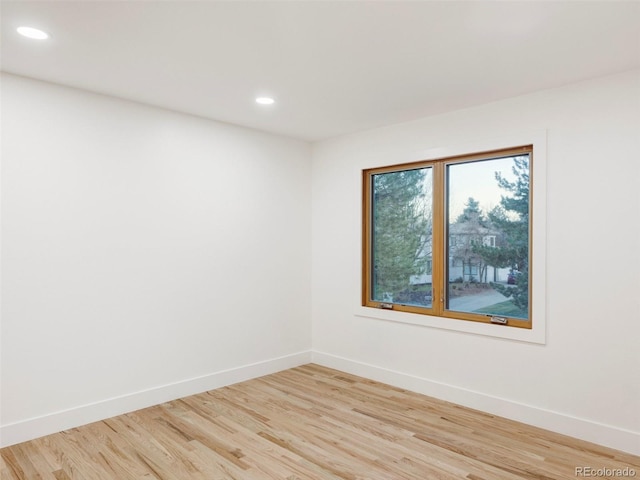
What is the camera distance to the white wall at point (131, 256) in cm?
308

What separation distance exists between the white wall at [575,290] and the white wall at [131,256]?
168 cm

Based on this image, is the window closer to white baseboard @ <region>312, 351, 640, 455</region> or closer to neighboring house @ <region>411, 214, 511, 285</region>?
neighboring house @ <region>411, 214, 511, 285</region>

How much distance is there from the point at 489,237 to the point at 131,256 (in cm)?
303

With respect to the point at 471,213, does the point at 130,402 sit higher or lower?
lower

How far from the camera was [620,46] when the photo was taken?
2.57 m

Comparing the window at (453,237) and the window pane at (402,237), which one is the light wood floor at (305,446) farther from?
the window pane at (402,237)

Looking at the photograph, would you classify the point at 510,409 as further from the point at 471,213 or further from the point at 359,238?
the point at 359,238

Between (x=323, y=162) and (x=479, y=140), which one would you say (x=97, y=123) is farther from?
(x=479, y=140)

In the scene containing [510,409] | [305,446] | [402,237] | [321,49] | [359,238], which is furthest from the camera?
[359,238]

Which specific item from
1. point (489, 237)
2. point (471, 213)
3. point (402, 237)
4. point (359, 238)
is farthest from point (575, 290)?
point (359, 238)

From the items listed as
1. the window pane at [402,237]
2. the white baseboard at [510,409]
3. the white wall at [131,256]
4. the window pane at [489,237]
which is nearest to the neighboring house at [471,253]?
the window pane at [489,237]

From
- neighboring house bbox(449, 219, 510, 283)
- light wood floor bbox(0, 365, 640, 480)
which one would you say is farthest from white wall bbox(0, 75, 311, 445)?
neighboring house bbox(449, 219, 510, 283)

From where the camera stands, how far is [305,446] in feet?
9.86

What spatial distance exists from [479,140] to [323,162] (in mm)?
1875
